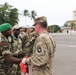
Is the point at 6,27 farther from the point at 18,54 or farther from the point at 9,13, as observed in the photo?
the point at 9,13

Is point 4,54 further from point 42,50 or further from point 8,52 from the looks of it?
point 42,50

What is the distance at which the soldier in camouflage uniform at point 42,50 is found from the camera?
4.49m

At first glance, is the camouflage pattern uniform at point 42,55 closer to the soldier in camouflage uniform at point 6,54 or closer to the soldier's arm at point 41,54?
the soldier's arm at point 41,54

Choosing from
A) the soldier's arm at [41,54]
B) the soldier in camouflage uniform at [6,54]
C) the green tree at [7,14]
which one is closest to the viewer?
the soldier's arm at [41,54]

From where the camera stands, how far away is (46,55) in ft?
14.8

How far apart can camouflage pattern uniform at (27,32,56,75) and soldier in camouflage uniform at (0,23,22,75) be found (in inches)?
19.7

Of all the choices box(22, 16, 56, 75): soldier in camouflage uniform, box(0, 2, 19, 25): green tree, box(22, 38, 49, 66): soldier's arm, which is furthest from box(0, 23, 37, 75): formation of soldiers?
box(0, 2, 19, 25): green tree

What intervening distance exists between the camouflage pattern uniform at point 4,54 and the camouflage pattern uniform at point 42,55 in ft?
1.94

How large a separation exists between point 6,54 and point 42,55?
73 cm

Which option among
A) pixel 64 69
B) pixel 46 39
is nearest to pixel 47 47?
pixel 46 39

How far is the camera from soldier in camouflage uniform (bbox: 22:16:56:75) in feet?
14.7

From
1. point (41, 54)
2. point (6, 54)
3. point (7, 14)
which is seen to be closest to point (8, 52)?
point (6, 54)

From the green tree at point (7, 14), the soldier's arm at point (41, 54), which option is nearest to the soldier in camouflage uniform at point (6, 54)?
the soldier's arm at point (41, 54)

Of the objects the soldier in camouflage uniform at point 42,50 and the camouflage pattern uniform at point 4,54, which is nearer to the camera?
the soldier in camouflage uniform at point 42,50
